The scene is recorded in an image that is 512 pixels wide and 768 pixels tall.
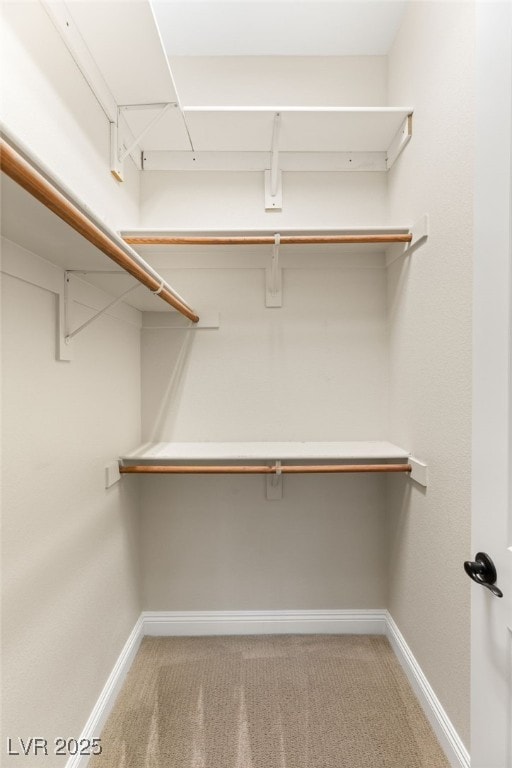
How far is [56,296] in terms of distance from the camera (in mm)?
1144

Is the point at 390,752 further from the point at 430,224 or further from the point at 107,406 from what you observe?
the point at 430,224

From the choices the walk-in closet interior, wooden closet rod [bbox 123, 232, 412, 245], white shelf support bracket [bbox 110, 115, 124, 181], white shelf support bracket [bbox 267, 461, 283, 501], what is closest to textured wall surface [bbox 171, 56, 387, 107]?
the walk-in closet interior

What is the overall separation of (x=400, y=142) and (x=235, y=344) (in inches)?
43.2

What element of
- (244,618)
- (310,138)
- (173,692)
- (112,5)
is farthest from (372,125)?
(173,692)

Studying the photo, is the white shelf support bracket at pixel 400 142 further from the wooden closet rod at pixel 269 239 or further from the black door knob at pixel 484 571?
the black door knob at pixel 484 571

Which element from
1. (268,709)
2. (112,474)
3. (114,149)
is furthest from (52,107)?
(268,709)

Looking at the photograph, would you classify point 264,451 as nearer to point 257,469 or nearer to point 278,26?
point 257,469

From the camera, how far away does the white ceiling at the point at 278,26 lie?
1641mm

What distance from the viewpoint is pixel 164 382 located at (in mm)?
1934

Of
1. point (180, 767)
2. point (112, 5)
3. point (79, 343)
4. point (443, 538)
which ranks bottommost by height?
point (180, 767)

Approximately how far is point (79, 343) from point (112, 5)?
951 mm

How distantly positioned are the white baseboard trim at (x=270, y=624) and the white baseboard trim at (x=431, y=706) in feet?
0.49

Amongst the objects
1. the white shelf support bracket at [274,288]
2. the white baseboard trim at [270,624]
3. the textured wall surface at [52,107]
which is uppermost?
the textured wall surface at [52,107]

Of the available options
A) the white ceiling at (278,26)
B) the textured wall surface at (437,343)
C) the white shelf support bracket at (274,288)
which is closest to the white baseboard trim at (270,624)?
the textured wall surface at (437,343)
